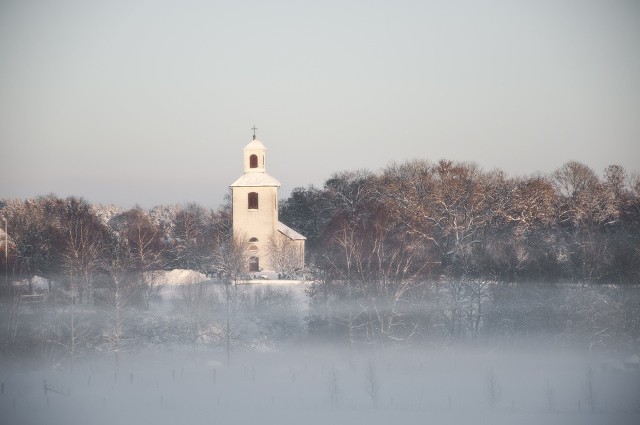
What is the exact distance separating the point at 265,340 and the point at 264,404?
10047mm

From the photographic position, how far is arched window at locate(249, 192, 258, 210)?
6681cm

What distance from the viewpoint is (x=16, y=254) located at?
59.9 metres

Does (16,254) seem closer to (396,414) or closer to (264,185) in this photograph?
(264,185)

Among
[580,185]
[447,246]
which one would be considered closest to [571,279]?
[447,246]

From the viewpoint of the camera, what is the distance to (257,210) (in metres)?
66.8

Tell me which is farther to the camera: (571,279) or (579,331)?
(571,279)

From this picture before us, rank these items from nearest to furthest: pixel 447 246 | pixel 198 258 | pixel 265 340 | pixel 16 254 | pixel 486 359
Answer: pixel 486 359
pixel 265 340
pixel 447 246
pixel 16 254
pixel 198 258

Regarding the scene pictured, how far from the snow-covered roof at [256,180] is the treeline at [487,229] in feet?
17.6

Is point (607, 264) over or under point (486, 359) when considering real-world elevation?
over

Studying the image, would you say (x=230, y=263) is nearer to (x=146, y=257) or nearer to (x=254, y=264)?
(x=146, y=257)

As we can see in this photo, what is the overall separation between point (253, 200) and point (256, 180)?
1.23 meters

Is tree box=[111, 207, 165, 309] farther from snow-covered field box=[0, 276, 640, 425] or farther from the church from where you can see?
the church

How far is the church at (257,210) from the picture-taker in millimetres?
66375

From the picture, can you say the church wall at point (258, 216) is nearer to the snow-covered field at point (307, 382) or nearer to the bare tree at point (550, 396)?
the snow-covered field at point (307, 382)
